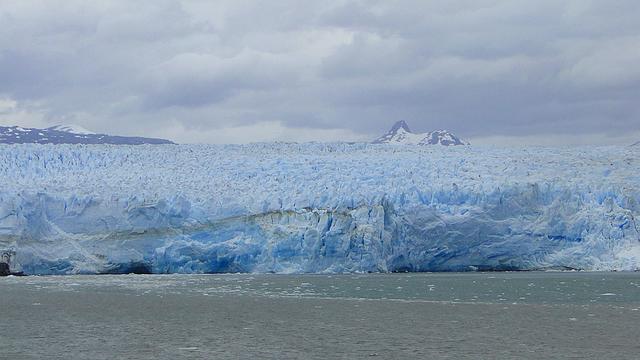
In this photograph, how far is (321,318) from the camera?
43.2 feet

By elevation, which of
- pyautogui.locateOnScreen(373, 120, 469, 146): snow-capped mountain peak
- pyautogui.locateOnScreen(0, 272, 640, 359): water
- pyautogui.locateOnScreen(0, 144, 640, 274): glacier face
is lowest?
pyautogui.locateOnScreen(0, 272, 640, 359): water

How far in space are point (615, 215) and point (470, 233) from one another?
11.7ft

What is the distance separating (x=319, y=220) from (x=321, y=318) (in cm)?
889

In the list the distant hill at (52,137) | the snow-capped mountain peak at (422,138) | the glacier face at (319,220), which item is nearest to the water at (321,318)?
the glacier face at (319,220)

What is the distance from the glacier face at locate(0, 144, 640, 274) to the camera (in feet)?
71.8

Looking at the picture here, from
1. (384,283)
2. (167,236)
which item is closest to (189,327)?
(384,283)

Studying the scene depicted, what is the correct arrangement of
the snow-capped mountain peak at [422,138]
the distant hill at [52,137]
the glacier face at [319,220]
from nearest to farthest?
the glacier face at [319,220], the distant hill at [52,137], the snow-capped mountain peak at [422,138]

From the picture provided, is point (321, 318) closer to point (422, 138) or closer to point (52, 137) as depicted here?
point (52, 137)

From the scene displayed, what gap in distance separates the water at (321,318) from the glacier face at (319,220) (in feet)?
4.28

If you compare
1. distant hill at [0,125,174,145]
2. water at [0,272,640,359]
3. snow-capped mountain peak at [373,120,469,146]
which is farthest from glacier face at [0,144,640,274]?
snow-capped mountain peak at [373,120,469,146]

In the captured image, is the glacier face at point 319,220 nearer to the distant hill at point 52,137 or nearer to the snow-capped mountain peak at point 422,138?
the distant hill at point 52,137

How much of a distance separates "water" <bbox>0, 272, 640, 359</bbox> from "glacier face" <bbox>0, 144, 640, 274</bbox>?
1306mm

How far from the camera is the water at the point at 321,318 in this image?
32.8 feet

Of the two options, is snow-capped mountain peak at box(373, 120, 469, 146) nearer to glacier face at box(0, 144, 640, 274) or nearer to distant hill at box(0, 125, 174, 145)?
distant hill at box(0, 125, 174, 145)
